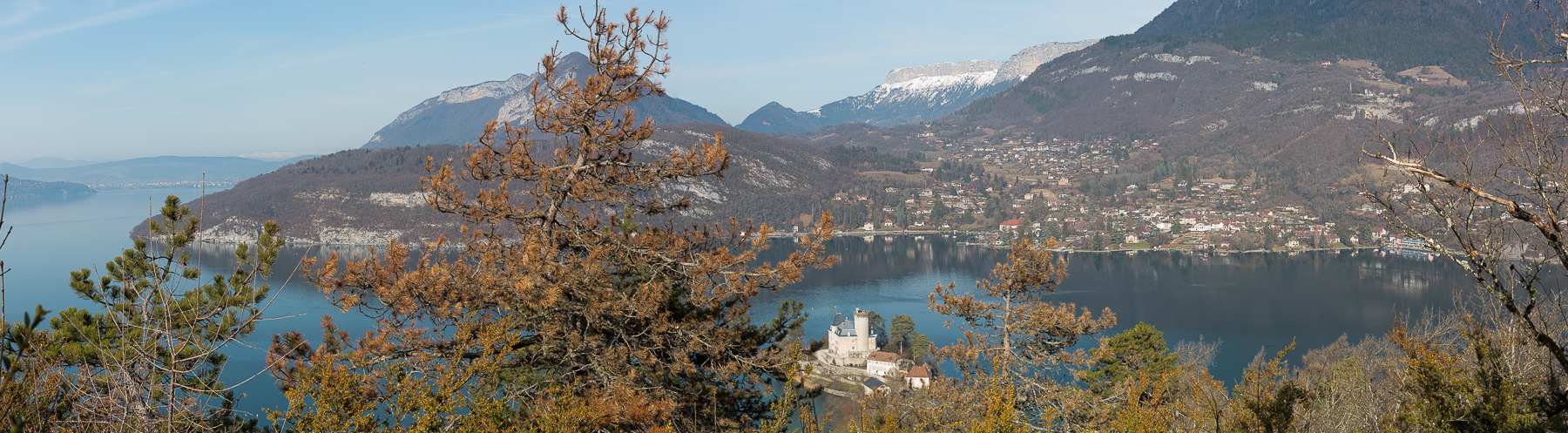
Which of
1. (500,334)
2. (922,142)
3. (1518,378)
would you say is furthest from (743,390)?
(922,142)

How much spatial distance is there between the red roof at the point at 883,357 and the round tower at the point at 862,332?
46.1 inches

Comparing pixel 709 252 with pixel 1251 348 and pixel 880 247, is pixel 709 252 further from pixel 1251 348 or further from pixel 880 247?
pixel 880 247

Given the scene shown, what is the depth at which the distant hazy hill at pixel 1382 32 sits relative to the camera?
413ft

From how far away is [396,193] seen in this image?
277 ft

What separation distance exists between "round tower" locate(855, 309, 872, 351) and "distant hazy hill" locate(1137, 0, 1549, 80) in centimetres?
13119

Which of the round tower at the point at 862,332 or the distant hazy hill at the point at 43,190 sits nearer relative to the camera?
the round tower at the point at 862,332

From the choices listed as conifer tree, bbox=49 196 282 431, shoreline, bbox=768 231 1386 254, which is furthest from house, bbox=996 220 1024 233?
conifer tree, bbox=49 196 282 431

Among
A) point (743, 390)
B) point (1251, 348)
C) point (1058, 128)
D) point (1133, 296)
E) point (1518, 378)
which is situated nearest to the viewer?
point (1518, 378)

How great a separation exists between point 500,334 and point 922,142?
16044 centimetres

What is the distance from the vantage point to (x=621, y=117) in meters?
5.09

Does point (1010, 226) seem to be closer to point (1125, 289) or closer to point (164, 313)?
point (1125, 289)

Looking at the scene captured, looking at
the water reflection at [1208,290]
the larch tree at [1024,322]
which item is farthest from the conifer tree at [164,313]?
the water reflection at [1208,290]

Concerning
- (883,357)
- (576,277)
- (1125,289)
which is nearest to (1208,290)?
(1125,289)

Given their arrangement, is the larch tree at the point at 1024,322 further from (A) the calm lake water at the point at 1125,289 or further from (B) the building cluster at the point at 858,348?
(B) the building cluster at the point at 858,348
